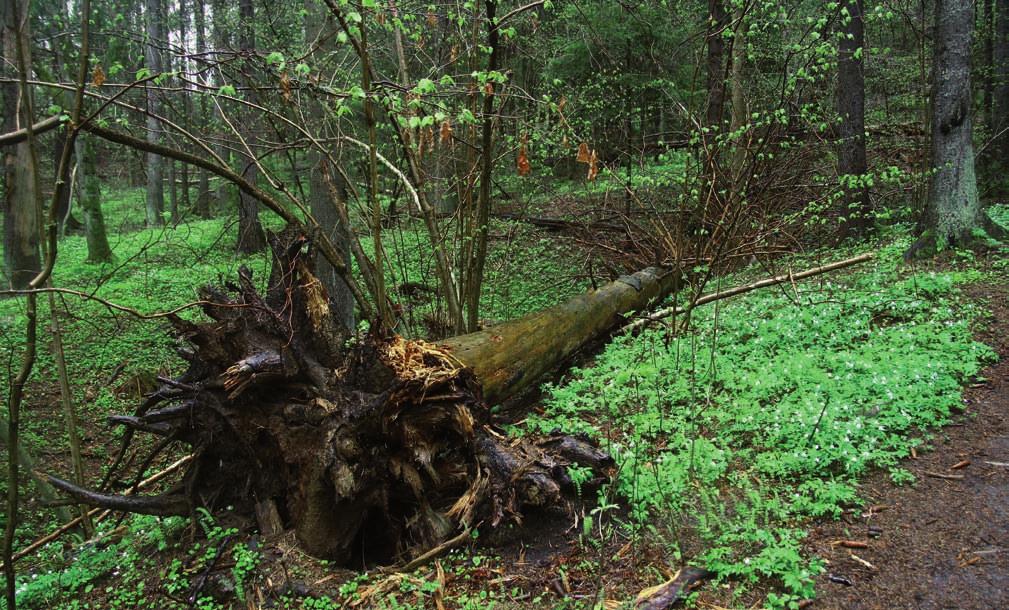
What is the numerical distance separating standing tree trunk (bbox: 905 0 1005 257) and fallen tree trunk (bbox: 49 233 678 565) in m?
6.31

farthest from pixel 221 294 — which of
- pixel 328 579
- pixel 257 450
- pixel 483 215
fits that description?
pixel 483 215

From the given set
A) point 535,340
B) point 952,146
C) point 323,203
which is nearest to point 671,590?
point 535,340

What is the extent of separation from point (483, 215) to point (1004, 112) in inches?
471

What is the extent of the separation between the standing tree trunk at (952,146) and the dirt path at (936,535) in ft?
13.3

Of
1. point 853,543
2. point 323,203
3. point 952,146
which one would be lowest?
point 853,543

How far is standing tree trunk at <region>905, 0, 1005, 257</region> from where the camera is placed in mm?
7145

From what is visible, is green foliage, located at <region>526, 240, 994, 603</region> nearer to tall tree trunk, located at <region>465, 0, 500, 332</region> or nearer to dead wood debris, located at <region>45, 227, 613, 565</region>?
dead wood debris, located at <region>45, 227, 613, 565</region>

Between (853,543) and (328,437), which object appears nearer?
(853,543)

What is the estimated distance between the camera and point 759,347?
19.6 ft

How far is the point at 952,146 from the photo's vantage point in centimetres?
735

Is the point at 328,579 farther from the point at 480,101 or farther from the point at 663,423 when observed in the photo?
the point at 480,101

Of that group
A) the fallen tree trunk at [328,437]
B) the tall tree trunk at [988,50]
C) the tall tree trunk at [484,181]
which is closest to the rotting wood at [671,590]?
the fallen tree trunk at [328,437]

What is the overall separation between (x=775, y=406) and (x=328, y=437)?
3.47m

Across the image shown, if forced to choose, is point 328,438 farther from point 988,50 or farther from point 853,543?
point 988,50
